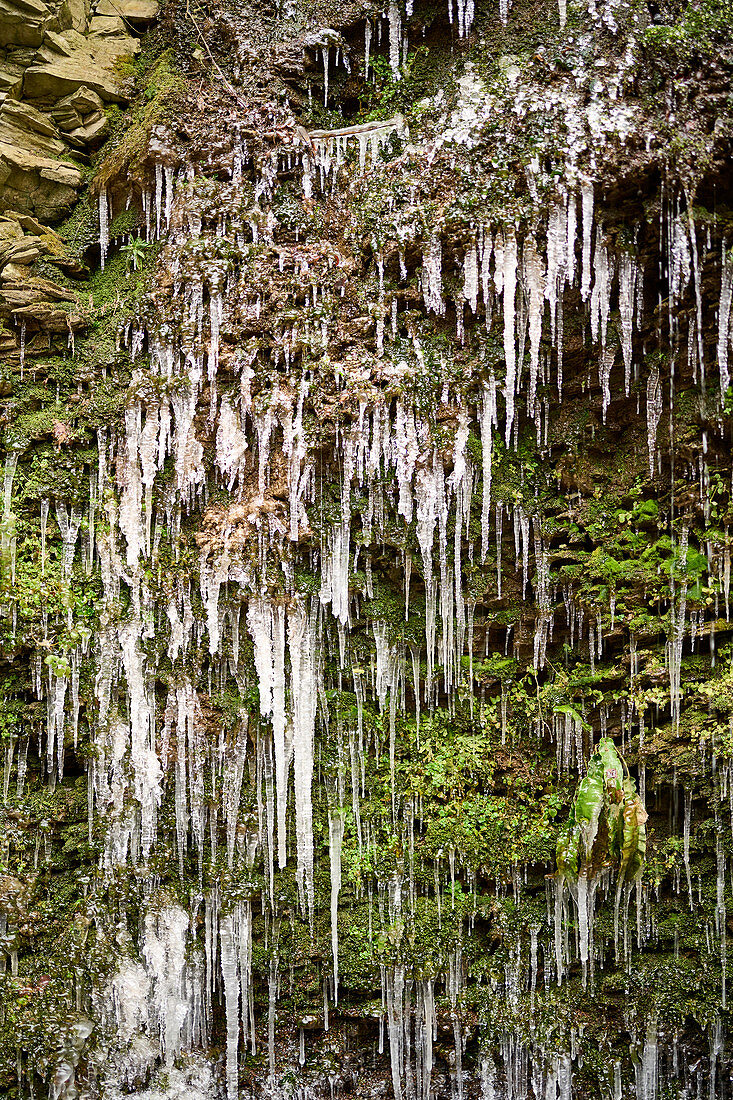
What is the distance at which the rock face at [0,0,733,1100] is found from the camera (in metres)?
5.80

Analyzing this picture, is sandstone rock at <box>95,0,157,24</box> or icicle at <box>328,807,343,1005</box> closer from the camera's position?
icicle at <box>328,807,343,1005</box>

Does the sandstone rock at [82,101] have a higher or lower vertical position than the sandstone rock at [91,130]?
Result: higher

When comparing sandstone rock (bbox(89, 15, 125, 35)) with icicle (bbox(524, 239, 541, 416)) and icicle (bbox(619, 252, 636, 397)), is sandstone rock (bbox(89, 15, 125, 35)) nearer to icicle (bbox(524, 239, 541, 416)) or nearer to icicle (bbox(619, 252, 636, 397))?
icicle (bbox(524, 239, 541, 416))

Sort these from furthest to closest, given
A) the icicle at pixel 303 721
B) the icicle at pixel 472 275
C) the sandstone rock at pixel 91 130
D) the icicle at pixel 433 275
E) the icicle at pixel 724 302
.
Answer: the sandstone rock at pixel 91 130 → the icicle at pixel 303 721 → the icicle at pixel 433 275 → the icicle at pixel 472 275 → the icicle at pixel 724 302

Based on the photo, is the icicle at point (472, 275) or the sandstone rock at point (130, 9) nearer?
the icicle at point (472, 275)

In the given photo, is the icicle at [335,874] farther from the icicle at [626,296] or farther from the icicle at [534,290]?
the icicle at [626,296]

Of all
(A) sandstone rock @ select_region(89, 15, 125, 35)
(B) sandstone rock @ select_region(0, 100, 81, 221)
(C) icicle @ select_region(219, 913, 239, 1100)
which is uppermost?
(A) sandstone rock @ select_region(89, 15, 125, 35)

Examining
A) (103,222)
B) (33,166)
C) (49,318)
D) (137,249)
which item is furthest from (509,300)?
(33,166)

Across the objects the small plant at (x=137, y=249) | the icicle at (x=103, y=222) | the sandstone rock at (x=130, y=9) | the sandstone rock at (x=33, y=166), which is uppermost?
the sandstone rock at (x=130, y=9)

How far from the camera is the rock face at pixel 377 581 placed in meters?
5.80

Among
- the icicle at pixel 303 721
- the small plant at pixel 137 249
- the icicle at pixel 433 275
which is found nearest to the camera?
the icicle at pixel 433 275

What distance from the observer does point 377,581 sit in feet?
21.1

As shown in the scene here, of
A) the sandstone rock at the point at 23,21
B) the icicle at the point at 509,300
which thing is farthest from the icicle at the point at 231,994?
the sandstone rock at the point at 23,21

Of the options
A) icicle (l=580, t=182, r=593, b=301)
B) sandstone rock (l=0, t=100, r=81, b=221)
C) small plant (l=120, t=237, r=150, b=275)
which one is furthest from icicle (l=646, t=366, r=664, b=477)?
sandstone rock (l=0, t=100, r=81, b=221)
